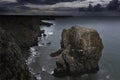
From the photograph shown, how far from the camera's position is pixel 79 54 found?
45562mm

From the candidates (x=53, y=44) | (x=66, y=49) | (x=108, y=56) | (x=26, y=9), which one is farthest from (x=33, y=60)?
(x=26, y=9)

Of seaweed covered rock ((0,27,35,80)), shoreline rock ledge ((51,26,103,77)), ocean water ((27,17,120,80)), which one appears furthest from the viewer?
shoreline rock ledge ((51,26,103,77))

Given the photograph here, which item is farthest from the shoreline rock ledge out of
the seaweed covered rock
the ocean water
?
the seaweed covered rock

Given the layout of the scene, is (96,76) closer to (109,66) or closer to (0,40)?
(109,66)

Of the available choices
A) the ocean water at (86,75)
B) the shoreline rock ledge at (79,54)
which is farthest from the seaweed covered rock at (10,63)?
the shoreline rock ledge at (79,54)

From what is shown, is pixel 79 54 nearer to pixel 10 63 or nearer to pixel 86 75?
pixel 86 75

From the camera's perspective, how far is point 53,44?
229 feet

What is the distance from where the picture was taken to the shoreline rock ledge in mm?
43531

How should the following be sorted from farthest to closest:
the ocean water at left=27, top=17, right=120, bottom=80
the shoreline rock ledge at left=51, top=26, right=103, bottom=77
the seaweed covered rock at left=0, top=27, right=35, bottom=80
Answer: the shoreline rock ledge at left=51, top=26, right=103, bottom=77, the ocean water at left=27, top=17, right=120, bottom=80, the seaweed covered rock at left=0, top=27, right=35, bottom=80

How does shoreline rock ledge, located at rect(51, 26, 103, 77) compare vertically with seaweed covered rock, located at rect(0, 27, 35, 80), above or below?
below

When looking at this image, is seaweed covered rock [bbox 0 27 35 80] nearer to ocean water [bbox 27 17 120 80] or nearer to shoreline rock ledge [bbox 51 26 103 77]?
ocean water [bbox 27 17 120 80]

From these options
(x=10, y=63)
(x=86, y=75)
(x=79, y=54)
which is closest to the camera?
(x=10, y=63)

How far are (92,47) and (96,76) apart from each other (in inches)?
241

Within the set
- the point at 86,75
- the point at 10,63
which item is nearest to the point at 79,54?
the point at 86,75
